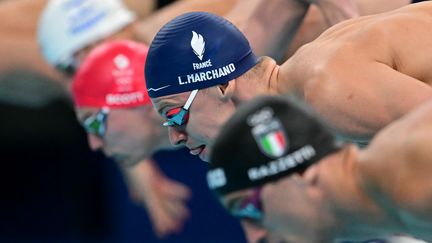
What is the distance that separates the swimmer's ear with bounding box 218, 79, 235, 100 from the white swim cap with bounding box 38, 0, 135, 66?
222cm

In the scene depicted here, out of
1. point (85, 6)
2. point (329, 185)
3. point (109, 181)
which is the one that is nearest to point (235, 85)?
point (329, 185)

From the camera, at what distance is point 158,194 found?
208 inches

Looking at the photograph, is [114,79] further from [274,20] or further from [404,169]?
[404,169]

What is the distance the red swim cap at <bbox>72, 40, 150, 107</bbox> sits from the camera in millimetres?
4199

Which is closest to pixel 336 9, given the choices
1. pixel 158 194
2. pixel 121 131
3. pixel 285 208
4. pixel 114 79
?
pixel 114 79

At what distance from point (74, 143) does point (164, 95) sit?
4.08m

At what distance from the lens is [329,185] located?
1993mm

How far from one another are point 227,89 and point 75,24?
7.50 feet

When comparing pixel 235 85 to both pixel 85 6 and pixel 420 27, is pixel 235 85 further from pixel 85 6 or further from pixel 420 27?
pixel 85 6

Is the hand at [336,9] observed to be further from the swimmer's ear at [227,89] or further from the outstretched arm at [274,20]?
the swimmer's ear at [227,89]

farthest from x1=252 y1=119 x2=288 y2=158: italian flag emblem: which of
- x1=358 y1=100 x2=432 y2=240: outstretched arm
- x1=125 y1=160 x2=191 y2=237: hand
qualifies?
x1=125 y1=160 x2=191 y2=237: hand

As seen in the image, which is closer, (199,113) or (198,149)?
(199,113)

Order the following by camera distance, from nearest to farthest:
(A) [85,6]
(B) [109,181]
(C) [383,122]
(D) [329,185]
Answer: (D) [329,185] → (C) [383,122] → (A) [85,6] → (B) [109,181]

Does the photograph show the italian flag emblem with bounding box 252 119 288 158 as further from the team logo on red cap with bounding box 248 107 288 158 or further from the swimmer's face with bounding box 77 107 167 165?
the swimmer's face with bounding box 77 107 167 165
